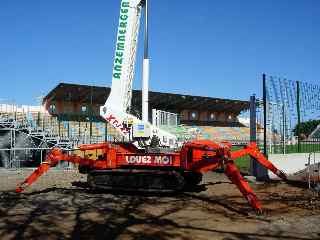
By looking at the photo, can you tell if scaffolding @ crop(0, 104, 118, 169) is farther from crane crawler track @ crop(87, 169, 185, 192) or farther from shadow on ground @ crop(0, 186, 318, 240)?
shadow on ground @ crop(0, 186, 318, 240)

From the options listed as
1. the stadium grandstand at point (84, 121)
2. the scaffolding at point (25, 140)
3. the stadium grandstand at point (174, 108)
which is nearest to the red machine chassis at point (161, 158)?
the stadium grandstand at point (84, 121)

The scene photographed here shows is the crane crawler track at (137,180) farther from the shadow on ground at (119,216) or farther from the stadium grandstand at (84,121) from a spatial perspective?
the stadium grandstand at (84,121)

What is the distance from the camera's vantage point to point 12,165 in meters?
23.4

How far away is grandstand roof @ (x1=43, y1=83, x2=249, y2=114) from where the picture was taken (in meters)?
46.5

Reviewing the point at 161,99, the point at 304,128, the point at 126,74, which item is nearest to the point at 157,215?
the point at 126,74

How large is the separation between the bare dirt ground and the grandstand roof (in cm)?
2359

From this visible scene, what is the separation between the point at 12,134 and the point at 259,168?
14.2 metres

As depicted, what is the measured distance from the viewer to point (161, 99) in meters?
53.3

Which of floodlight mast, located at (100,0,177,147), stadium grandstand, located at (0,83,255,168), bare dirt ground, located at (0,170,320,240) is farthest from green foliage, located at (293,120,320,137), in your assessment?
floodlight mast, located at (100,0,177,147)

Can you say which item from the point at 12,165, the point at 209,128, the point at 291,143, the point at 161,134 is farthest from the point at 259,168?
the point at 209,128

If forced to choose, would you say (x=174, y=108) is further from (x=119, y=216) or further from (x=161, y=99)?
(x=119, y=216)

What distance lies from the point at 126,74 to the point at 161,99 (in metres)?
38.1

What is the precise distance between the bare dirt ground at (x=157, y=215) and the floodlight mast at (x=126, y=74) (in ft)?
8.06

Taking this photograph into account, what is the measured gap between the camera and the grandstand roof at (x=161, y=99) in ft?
153
